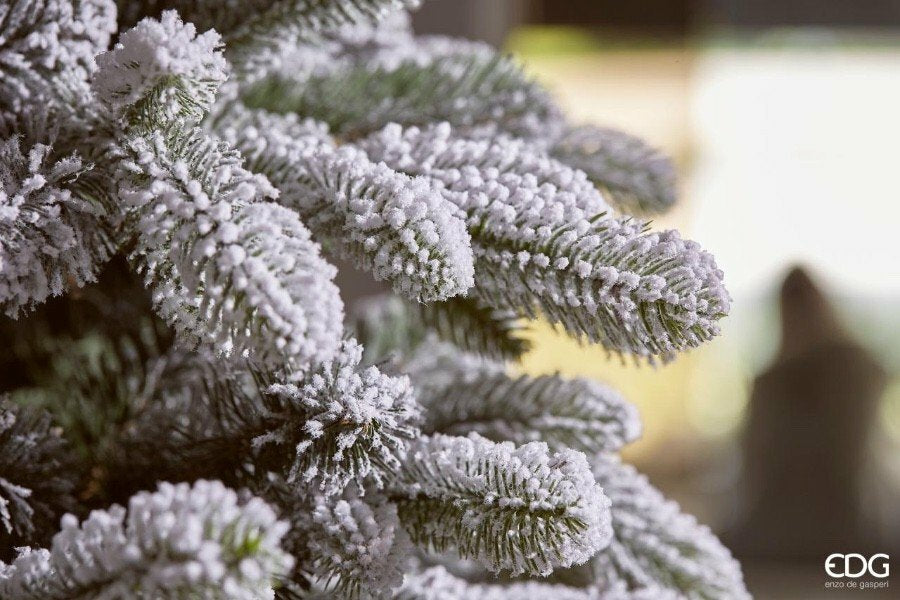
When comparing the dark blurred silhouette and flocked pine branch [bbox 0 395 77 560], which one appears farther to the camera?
the dark blurred silhouette

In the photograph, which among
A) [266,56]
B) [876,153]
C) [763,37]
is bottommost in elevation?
[266,56]

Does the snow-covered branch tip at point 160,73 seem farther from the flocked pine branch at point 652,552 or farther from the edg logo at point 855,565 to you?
the edg logo at point 855,565

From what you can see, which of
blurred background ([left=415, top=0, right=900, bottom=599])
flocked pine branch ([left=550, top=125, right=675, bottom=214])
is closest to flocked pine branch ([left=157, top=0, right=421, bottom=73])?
flocked pine branch ([left=550, top=125, right=675, bottom=214])

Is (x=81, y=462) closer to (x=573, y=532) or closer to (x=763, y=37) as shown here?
(x=573, y=532)

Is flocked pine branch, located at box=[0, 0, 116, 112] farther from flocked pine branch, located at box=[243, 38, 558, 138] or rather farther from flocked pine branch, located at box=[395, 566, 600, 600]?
flocked pine branch, located at box=[395, 566, 600, 600]

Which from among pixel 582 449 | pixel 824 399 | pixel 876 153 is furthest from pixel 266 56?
pixel 876 153

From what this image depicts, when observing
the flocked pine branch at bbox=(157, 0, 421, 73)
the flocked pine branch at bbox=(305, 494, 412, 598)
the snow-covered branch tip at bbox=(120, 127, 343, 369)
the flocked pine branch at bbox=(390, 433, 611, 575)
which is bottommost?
the flocked pine branch at bbox=(305, 494, 412, 598)

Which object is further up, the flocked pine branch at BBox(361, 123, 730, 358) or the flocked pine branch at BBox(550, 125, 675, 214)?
the flocked pine branch at BBox(550, 125, 675, 214)
